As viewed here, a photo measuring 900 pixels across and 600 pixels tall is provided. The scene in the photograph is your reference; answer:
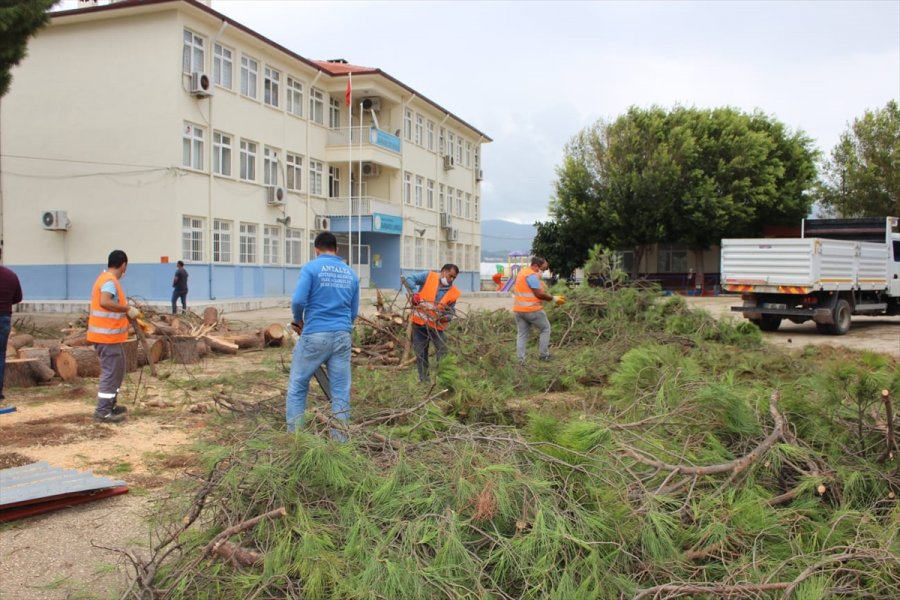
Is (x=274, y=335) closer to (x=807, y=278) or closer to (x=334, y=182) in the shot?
(x=807, y=278)

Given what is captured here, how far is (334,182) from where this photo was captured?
34.5 meters

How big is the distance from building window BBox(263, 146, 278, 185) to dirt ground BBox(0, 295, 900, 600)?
18.1 metres

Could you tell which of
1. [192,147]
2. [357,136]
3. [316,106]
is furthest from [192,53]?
[357,136]

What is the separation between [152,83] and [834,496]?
24.5 meters

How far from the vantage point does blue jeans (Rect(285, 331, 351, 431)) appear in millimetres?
5555

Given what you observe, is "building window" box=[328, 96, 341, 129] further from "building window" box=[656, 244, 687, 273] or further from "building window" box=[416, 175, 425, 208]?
"building window" box=[656, 244, 687, 273]

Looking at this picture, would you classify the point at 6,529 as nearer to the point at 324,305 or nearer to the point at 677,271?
the point at 324,305

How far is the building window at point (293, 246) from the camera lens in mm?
29969

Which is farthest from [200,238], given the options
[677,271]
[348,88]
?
[677,271]

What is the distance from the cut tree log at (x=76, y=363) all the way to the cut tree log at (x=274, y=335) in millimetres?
4074

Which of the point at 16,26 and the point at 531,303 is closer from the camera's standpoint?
the point at 531,303

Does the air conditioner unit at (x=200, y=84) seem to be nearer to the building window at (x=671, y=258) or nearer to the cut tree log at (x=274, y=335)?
the cut tree log at (x=274, y=335)

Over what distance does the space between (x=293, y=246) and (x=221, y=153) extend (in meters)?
5.49

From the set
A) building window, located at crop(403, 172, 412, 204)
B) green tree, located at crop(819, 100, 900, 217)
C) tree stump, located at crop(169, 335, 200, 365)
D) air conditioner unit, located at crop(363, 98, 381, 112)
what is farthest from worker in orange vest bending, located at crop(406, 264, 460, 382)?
green tree, located at crop(819, 100, 900, 217)
